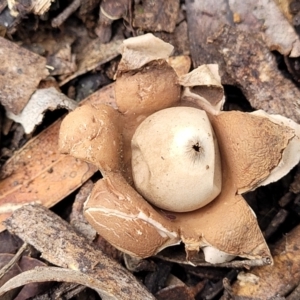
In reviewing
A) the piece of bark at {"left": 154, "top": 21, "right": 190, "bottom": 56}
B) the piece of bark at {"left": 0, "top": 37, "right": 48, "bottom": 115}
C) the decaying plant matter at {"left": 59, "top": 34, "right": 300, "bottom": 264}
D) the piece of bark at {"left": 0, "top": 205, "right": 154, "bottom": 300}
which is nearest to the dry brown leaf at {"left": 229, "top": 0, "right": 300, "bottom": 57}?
the piece of bark at {"left": 154, "top": 21, "right": 190, "bottom": 56}

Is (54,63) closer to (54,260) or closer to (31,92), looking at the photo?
(31,92)

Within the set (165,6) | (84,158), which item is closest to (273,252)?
(84,158)

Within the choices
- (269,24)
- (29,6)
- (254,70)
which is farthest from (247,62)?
(29,6)

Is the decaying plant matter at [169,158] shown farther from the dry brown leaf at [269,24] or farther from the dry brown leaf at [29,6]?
the dry brown leaf at [29,6]

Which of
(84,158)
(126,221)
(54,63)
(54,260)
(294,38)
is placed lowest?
(54,260)

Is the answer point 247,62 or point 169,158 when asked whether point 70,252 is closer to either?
point 169,158

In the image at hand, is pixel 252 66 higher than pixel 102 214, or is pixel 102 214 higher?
pixel 252 66
